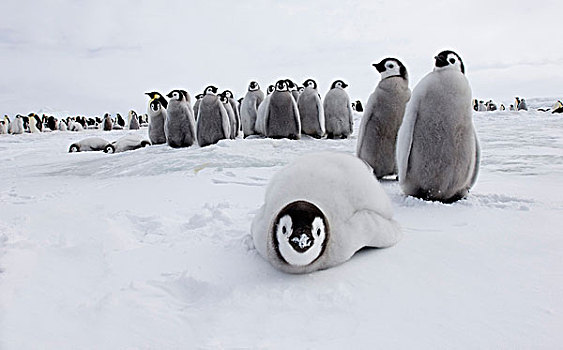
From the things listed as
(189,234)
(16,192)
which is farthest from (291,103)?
(189,234)

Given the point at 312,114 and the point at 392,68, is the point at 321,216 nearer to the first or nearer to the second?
the point at 392,68

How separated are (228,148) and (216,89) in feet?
10.3

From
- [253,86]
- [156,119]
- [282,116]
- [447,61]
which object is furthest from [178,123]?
[447,61]

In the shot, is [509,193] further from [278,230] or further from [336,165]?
[278,230]

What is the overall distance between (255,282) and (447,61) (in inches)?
98.5

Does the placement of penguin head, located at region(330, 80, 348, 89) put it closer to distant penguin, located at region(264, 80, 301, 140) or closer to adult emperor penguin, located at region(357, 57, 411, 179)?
distant penguin, located at region(264, 80, 301, 140)

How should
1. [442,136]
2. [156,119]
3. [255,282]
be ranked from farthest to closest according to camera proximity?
[156,119], [442,136], [255,282]

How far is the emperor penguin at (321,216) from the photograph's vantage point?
177 cm

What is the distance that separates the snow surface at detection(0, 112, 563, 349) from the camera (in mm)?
1463

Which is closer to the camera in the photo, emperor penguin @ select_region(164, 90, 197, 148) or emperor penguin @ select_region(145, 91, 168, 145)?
emperor penguin @ select_region(164, 90, 197, 148)

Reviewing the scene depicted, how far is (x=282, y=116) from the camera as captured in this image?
8594 millimetres

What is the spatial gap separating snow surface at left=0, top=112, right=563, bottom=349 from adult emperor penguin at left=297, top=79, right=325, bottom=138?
659cm

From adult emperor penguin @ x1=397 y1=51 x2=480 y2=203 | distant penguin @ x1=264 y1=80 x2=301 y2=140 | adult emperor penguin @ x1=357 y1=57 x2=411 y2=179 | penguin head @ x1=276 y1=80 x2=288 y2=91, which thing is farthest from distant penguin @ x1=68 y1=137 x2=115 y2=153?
adult emperor penguin @ x1=397 y1=51 x2=480 y2=203

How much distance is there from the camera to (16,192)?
4.19 meters
